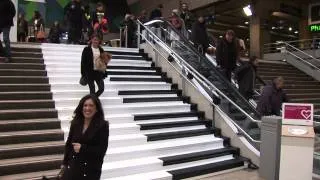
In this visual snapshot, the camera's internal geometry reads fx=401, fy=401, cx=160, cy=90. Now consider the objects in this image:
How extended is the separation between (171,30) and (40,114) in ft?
16.2

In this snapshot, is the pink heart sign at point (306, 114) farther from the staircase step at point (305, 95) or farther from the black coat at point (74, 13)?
the staircase step at point (305, 95)

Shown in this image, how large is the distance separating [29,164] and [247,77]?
197 inches

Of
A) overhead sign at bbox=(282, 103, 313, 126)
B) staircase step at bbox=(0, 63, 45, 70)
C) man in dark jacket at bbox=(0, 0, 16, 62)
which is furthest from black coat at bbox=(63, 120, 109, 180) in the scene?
man in dark jacket at bbox=(0, 0, 16, 62)

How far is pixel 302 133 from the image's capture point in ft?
16.4

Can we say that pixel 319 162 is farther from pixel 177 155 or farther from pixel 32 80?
pixel 32 80

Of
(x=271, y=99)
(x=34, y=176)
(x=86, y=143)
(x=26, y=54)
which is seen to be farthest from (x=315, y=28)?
(x=86, y=143)

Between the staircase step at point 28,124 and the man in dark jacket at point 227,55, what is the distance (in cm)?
408

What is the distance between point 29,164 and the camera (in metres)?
5.25

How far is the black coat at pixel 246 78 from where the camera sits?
331 inches

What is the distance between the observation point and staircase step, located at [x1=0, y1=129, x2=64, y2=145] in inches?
226

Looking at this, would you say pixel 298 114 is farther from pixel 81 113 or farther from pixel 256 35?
pixel 256 35

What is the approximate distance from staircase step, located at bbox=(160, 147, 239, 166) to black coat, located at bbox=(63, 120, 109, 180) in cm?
309

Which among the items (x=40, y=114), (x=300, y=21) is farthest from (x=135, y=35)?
(x=300, y=21)

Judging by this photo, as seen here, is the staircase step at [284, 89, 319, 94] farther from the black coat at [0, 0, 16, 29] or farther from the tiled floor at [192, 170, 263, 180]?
the black coat at [0, 0, 16, 29]
